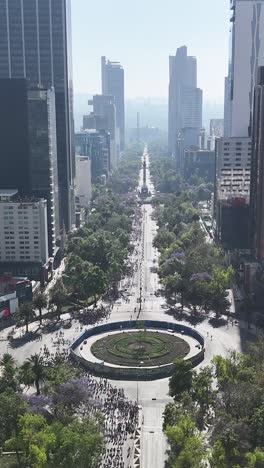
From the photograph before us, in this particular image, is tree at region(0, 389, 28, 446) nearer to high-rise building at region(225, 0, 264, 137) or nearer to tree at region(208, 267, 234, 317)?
tree at region(208, 267, 234, 317)

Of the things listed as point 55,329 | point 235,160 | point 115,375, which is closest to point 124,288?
point 55,329

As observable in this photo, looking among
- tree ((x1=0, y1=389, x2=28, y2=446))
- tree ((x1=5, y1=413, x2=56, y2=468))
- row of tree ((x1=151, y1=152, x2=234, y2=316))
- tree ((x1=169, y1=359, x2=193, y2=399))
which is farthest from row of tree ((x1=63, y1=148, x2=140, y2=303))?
tree ((x1=5, y1=413, x2=56, y2=468))

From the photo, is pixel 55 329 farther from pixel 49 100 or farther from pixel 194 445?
pixel 49 100

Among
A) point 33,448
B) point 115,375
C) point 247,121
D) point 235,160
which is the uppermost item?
point 247,121

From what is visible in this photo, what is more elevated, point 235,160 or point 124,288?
point 235,160

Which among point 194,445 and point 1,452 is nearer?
point 194,445

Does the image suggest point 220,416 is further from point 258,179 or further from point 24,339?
point 258,179
